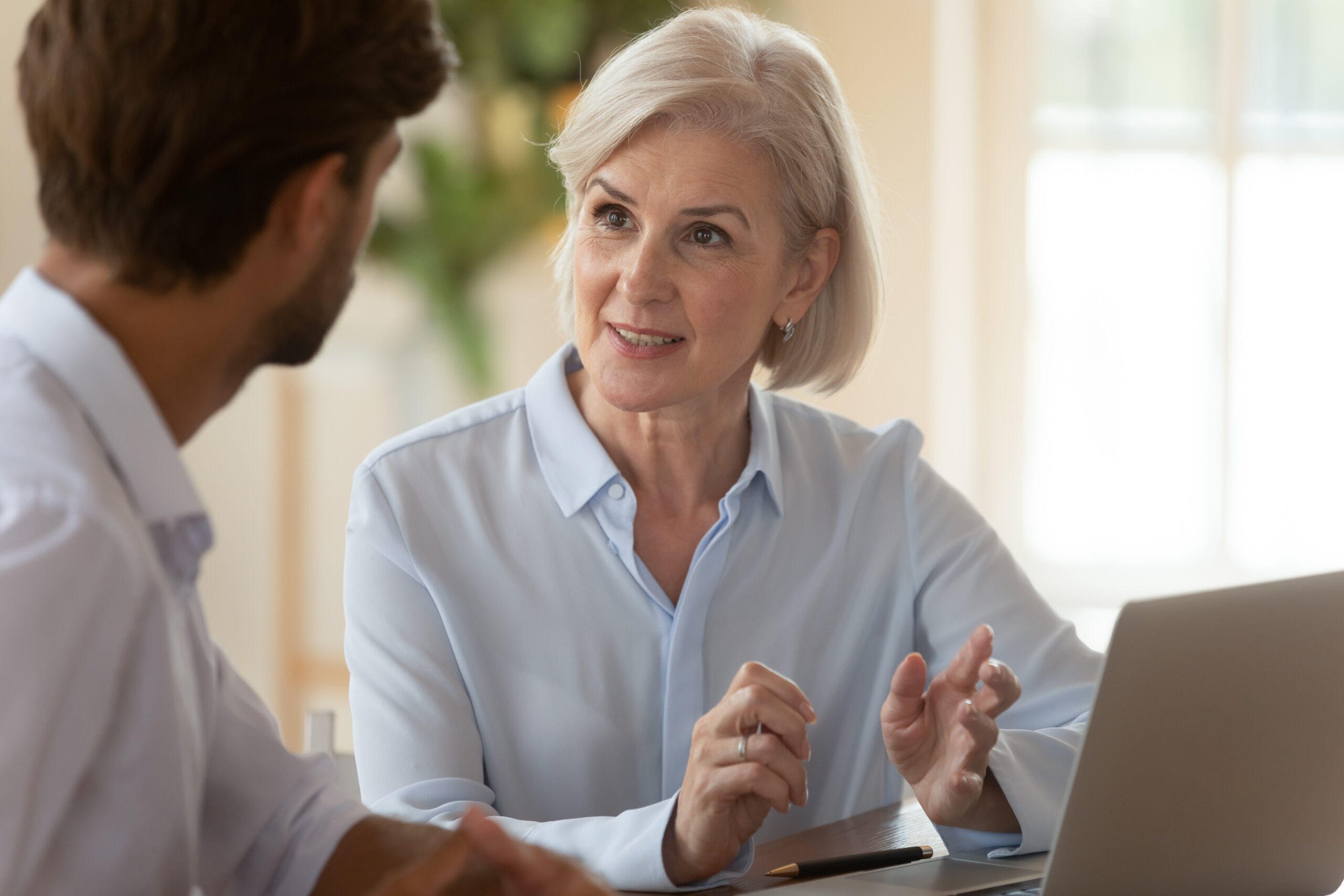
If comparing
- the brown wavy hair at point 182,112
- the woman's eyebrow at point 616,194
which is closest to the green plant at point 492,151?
the woman's eyebrow at point 616,194

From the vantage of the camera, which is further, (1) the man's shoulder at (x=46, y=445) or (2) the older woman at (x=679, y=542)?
(2) the older woman at (x=679, y=542)

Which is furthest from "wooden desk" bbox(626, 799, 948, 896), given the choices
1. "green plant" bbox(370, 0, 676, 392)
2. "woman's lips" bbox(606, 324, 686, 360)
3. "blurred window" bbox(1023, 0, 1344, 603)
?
"blurred window" bbox(1023, 0, 1344, 603)

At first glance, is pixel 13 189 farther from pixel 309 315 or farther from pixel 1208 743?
pixel 1208 743

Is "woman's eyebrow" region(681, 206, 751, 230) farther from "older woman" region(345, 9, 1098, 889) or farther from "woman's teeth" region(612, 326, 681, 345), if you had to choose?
"woman's teeth" region(612, 326, 681, 345)

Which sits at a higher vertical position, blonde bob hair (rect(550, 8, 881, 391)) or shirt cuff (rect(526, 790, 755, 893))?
blonde bob hair (rect(550, 8, 881, 391))

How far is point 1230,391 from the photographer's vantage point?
3543mm

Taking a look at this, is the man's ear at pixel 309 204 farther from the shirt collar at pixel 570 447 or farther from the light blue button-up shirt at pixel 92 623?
the shirt collar at pixel 570 447

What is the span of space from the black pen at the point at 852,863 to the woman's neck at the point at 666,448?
503 millimetres

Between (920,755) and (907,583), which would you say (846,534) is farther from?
(920,755)

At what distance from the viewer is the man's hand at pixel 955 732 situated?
1.20 m

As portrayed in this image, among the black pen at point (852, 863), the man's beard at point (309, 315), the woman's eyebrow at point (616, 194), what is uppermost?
the woman's eyebrow at point (616, 194)

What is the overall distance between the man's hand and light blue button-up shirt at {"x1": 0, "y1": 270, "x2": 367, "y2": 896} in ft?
2.00

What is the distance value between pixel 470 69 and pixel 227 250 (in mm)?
2293

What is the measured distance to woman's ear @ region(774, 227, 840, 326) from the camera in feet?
5.44
